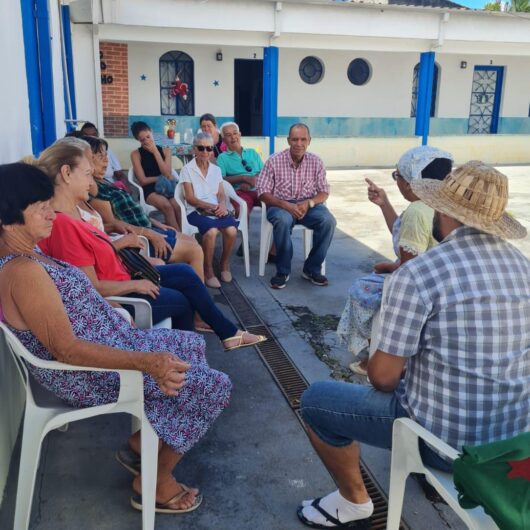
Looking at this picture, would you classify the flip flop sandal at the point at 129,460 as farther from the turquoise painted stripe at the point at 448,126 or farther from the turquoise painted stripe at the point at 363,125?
the turquoise painted stripe at the point at 448,126

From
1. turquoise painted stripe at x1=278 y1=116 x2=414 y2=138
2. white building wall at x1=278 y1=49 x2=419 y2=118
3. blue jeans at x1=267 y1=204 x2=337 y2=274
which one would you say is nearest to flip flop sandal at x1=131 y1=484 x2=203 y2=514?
blue jeans at x1=267 y1=204 x2=337 y2=274

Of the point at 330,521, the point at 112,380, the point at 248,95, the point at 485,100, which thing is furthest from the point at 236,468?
the point at 485,100

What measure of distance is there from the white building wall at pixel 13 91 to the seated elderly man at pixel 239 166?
6.36 ft

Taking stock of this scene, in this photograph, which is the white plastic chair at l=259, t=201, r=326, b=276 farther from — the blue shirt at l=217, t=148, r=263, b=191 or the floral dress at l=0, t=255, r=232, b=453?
the floral dress at l=0, t=255, r=232, b=453

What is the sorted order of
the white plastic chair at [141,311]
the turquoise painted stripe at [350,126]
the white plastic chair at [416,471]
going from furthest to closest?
the turquoise painted stripe at [350,126] < the white plastic chair at [141,311] < the white plastic chair at [416,471]

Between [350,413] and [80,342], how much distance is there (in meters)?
0.88

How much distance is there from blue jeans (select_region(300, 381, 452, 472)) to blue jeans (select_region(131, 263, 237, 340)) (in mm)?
1152

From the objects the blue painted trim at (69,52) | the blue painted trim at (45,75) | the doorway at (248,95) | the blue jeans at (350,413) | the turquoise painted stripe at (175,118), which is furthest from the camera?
the doorway at (248,95)

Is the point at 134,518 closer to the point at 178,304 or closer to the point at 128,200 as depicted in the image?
the point at 178,304

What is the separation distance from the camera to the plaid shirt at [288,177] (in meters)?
4.75

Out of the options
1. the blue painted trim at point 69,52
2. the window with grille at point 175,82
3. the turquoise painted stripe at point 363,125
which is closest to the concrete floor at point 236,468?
the blue painted trim at point 69,52

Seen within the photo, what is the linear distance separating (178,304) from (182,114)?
9.55 meters

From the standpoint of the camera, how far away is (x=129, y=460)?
223 cm

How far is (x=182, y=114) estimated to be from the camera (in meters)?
11.8
